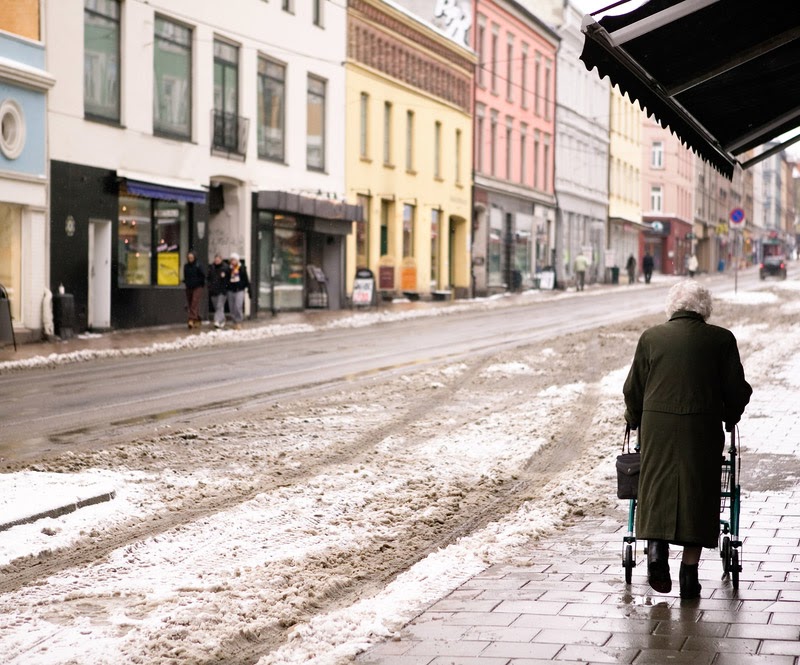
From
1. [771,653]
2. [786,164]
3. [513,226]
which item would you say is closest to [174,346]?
[771,653]

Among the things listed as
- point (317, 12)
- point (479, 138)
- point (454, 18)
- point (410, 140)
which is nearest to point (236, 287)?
point (317, 12)

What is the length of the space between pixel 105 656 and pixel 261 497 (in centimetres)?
390

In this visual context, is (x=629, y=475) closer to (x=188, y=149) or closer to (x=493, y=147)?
(x=188, y=149)

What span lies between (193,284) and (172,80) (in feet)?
16.1

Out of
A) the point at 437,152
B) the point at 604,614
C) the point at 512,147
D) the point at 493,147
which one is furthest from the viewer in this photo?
the point at 512,147

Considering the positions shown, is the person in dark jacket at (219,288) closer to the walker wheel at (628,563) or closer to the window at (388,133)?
the window at (388,133)

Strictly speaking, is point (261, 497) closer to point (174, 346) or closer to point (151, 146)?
point (174, 346)

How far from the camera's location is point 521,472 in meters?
11.3

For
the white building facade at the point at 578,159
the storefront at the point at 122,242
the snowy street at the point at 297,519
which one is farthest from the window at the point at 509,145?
A: the snowy street at the point at 297,519

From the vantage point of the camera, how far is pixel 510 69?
59375mm

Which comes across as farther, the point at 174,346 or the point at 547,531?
the point at 174,346

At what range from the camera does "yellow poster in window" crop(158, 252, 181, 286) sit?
Answer: 102ft

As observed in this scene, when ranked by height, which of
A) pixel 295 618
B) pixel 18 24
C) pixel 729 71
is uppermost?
pixel 18 24

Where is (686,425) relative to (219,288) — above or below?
below
